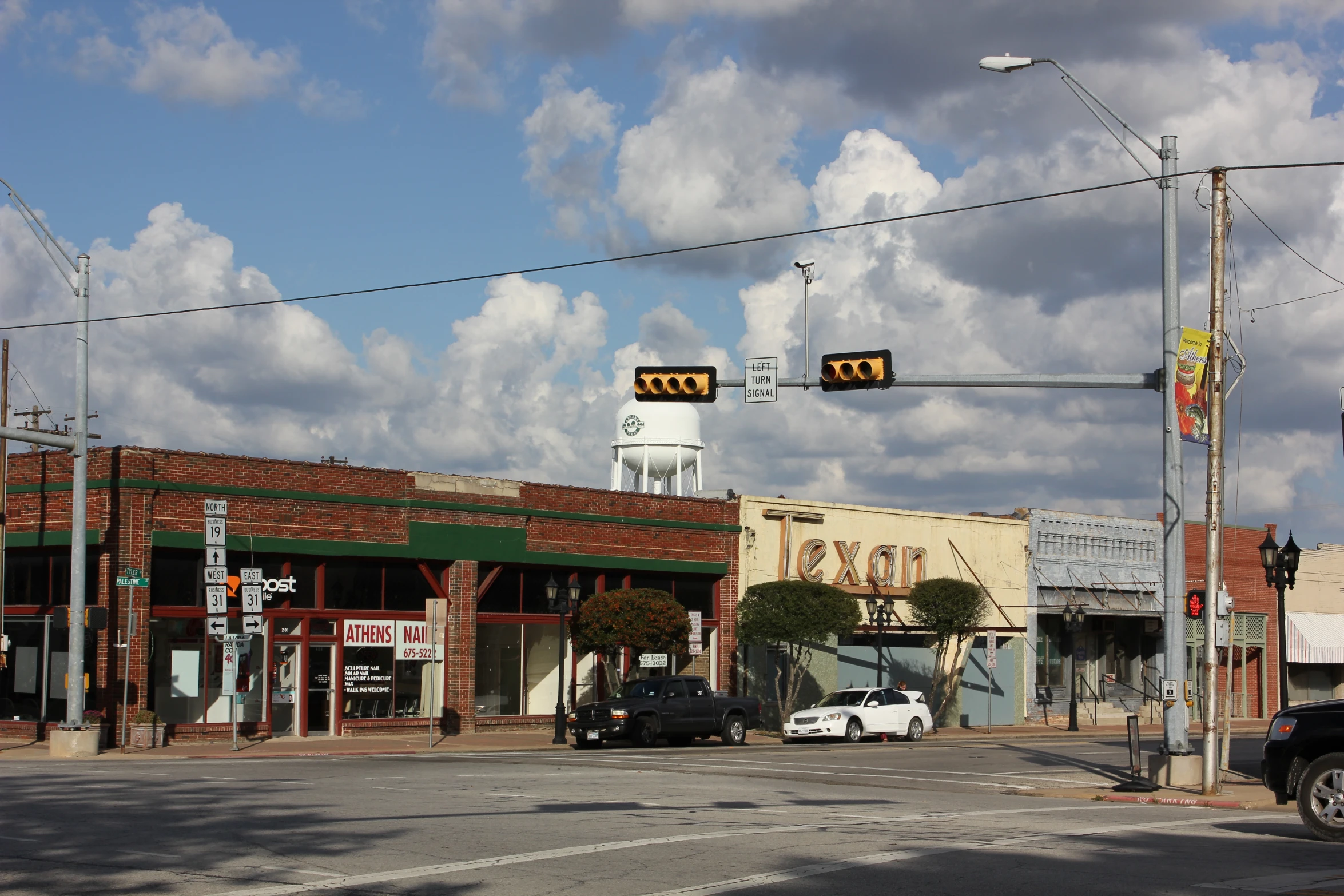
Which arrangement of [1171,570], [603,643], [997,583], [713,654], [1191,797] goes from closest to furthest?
[1191,797] < [1171,570] < [603,643] < [713,654] < [997,583]

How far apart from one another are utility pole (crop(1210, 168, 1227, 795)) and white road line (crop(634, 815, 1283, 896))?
14.5 feet

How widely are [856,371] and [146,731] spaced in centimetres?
1689

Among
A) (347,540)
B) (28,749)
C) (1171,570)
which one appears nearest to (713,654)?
(347,540)

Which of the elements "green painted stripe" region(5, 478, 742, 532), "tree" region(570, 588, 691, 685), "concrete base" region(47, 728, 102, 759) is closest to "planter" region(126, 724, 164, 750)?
"concrete base" region(47, 728, 102, 759)

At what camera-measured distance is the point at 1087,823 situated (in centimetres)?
1559

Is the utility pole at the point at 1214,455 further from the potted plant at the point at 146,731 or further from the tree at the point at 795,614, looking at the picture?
the potted plant at the point at 146,731

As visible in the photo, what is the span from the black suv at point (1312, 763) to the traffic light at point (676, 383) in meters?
10.6

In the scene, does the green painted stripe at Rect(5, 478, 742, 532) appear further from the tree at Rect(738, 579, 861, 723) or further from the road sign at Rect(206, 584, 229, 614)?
the tree at Rect(738, 579, 861, 723)

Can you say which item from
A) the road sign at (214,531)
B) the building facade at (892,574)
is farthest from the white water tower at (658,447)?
the road sign at (214,531)

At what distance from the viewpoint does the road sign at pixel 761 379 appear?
74.7 ft

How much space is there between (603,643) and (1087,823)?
20564 mm

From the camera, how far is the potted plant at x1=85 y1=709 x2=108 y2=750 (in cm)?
2844

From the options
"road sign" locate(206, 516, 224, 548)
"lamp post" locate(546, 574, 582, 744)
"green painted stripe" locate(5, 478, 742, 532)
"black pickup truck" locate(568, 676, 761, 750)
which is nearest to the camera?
"road sign" locate(206, 516, 224, 548)

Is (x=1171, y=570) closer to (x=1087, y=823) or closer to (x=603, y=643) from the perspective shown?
(x=1087, y=823)
